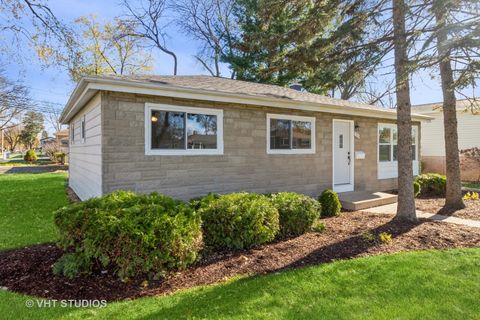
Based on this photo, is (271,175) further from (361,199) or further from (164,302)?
(164,302)

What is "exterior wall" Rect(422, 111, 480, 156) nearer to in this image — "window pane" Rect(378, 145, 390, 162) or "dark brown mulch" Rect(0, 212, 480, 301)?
"window pane" Rect(378, 145, 390, 162)

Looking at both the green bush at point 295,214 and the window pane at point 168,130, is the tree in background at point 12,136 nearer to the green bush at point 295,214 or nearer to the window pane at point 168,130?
the window pane at point 168,130

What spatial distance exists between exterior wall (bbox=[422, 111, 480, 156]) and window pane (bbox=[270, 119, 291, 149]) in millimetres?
12773

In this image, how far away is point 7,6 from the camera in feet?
24.6

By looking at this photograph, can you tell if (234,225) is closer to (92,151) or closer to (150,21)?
(92,151)

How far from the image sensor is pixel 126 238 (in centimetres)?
372

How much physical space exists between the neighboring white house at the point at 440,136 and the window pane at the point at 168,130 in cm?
1485

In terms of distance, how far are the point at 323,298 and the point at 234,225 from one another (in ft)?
6.23

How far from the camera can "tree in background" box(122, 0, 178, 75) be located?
21641 mm

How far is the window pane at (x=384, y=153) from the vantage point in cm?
1088

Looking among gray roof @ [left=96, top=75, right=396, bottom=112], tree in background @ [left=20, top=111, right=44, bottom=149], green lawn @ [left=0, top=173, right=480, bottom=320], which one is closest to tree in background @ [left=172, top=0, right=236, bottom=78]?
gray roof @ [left=96, top=75, right=396, bottom=112]

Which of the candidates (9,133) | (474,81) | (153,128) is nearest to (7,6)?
(153,128)

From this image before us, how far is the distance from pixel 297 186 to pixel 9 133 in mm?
65998

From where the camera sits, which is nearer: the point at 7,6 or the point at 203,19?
the point at 7,6
